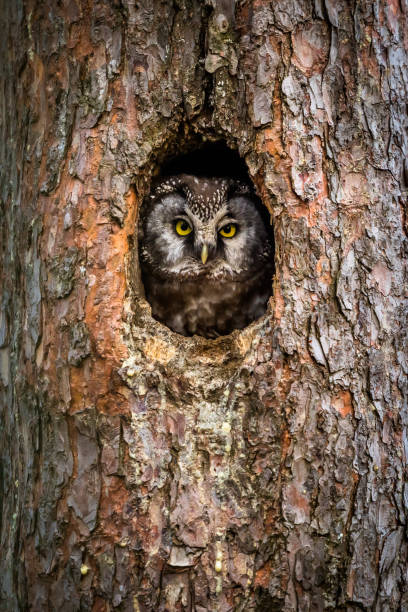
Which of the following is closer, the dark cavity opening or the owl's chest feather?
the dark cavity opening

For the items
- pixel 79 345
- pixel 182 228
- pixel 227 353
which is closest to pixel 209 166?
pixel 182 228

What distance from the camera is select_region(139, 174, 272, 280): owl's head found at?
9.70 ft

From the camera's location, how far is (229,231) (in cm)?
307

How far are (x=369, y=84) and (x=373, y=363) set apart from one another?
1048 millimetres

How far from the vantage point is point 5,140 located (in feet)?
8.21

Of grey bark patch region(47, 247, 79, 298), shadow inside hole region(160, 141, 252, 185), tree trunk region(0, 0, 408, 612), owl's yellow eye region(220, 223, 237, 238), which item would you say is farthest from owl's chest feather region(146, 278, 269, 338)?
grey bark patch region(47, 247, 79, 298)

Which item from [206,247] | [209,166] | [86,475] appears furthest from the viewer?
[209,166]

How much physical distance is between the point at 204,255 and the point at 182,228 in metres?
0.25

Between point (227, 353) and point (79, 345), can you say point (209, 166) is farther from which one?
point (79, 345)

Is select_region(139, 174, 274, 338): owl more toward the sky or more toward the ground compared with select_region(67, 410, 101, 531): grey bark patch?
more toward the sky

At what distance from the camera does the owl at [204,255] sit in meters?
2.97

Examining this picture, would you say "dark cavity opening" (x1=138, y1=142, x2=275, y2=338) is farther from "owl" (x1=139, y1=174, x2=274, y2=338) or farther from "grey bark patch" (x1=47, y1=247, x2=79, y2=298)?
"grey bark patch" (x1=47, y1=247, x2=79, y2=298)

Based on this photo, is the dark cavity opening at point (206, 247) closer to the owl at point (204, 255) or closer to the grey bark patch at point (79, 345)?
the owl at point (204, 255)

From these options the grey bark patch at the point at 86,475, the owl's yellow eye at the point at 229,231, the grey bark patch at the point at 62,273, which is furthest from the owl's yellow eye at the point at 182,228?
the grey bark patch at the point at 86,475
